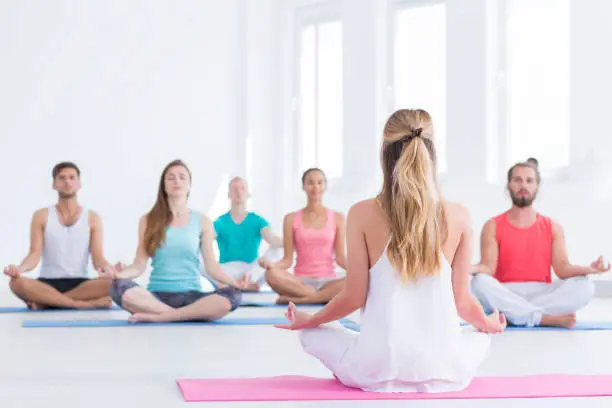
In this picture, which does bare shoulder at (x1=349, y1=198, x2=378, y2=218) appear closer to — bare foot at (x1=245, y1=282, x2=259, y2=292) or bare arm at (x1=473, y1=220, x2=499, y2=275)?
bare arm at (x1=473, y1=220, x2=499, y2=275)

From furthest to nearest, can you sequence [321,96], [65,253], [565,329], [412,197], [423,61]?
[321,96] < [423,61] < [65,253] < [565,329] < [412,197]

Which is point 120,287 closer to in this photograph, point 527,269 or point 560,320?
point 527,269

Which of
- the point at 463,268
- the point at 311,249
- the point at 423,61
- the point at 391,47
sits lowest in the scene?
the point at 311,249

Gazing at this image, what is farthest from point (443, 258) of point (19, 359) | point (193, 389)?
point (19, 359)

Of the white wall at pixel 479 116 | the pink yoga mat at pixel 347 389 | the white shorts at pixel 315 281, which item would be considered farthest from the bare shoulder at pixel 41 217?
the pink yoga mat at pixel 347 389

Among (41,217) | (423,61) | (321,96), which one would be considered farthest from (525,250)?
(321,96)

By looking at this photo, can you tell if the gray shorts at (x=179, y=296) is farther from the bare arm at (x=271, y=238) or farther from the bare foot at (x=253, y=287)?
the bare arm at (x=271, y=238)

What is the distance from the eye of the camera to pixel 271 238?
7.66 metres

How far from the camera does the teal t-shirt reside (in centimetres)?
791

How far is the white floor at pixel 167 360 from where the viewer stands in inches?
106

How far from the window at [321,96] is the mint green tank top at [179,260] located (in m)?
4.70

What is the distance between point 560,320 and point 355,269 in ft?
8.36

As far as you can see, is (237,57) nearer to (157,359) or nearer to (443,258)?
(157,359)

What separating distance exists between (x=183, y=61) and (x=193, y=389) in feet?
26.0
